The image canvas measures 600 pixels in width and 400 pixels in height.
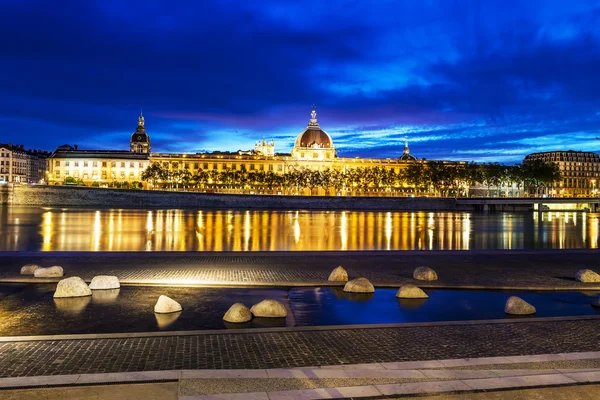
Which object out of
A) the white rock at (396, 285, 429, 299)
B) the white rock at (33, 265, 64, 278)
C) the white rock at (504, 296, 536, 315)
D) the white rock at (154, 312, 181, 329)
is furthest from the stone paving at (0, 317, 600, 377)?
the white rock at (33, 265, 64, 278)

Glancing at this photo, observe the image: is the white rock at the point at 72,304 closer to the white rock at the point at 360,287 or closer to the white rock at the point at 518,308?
the white rock at the point at 360,287

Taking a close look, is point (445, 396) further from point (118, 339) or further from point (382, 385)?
point (118, 339)

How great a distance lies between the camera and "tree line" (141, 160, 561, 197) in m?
173

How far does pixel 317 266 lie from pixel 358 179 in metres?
165

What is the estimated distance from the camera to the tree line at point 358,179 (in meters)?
173

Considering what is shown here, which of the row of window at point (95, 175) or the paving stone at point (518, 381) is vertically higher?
the row of window at point (95, 175)

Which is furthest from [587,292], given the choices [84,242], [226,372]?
[84,242]

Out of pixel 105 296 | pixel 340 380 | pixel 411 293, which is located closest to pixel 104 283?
pixel 105 296

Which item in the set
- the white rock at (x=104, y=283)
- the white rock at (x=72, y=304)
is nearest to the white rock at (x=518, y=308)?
the white rock at (x=72, y=304)

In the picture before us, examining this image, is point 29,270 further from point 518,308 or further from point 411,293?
point 518,308

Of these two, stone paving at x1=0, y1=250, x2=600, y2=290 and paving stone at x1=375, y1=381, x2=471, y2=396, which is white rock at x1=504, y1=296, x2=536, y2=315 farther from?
paving stone at x1=375, y1=381, x2=471, y2=396

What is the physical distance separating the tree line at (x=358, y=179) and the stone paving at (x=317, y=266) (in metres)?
145

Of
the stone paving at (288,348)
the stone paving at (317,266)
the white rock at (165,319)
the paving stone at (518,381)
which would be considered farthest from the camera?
the stone paving at (317,266)

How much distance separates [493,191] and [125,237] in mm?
176140
